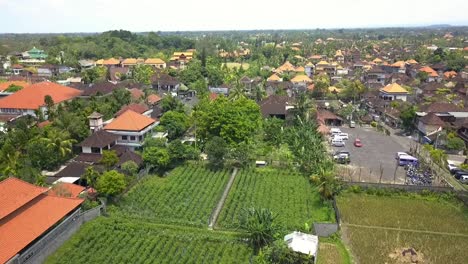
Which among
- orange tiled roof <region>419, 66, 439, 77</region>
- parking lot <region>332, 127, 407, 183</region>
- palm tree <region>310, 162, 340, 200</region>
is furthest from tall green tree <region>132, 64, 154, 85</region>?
orange tiled roof <region>419, 66, 439, 77</region>

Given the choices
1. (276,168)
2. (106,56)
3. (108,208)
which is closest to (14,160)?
(108,208)

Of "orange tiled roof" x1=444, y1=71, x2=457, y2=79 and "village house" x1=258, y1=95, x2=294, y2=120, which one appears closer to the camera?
"village house" x1=258, y1=95, x2=294, y2=120

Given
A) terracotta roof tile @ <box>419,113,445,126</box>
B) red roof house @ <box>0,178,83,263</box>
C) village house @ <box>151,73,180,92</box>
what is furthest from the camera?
village house @ <box>151,73,180,92</box>

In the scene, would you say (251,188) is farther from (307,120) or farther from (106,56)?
(106,56)

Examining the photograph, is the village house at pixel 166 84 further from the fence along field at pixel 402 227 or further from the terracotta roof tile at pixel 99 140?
the fence along field at pixel 402 227

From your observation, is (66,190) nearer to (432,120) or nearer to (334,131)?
(334,131)

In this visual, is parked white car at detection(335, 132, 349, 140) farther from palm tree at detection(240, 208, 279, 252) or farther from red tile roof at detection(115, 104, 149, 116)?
palm tree at detection(240, 208, 279, 252)
